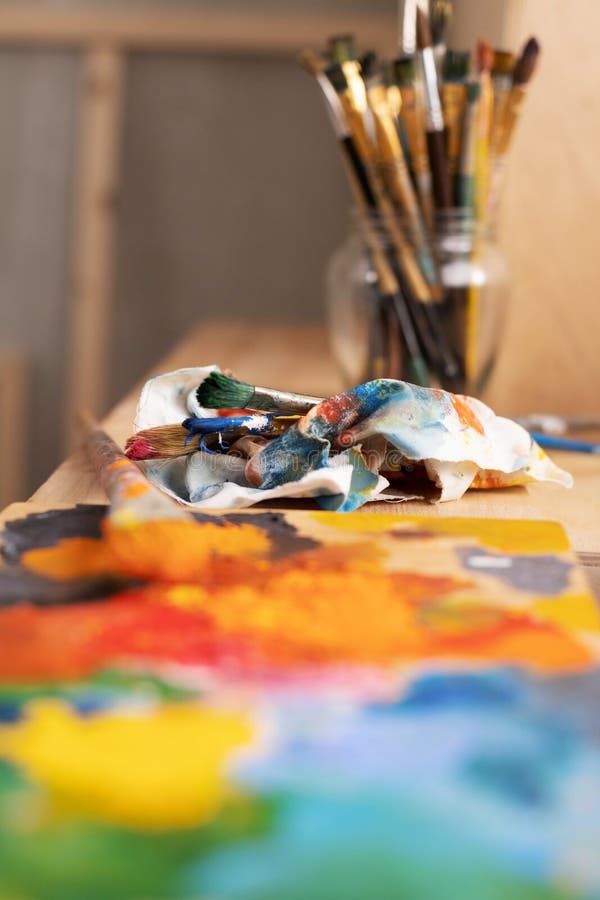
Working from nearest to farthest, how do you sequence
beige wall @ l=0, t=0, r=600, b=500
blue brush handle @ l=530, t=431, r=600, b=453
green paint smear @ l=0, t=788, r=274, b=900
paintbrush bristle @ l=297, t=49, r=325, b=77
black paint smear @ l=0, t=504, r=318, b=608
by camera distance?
1. green paint smear @ l=0, t=788, r=274, b=900
2. black paint smear @ l=0, t=504, r=318, b=608
3. blue brush handle @ l=530, t=431, r=600, b=453
4. paintbrush bristle @ l=297, t=49, r=325, b=77
5. beige wall @ l=0, t=0, r=600, b=500

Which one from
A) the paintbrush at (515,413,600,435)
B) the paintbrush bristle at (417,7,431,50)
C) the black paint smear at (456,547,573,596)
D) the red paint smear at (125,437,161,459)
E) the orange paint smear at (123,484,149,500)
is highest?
the paintbrush bristle at (417,7,431,50)

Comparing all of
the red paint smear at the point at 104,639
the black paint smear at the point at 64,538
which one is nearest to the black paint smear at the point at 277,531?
the black paint smear at the point at 64,538

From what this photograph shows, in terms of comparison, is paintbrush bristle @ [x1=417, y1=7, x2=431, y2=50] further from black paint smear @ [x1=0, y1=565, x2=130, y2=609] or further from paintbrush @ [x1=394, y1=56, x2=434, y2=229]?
black paint smear @ [x1=0, y1=565, x2=130, y2=609]

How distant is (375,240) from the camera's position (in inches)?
42.9

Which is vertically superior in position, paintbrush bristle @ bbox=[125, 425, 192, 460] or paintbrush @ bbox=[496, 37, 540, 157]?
paintbrush @ bbox=[496, 37, 540, 157]

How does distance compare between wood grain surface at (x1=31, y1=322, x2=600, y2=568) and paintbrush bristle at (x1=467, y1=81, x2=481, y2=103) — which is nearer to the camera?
wood grain surface at (x1=31, y1=322, x2=600, y2=568)

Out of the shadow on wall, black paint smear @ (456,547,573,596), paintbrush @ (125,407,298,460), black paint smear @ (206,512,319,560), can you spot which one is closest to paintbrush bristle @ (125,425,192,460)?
paintbrush @ (125,407,298,460)

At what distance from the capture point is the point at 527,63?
1020 mm

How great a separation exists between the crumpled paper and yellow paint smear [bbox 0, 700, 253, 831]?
0.30 metres

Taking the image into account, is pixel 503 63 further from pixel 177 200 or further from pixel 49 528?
pixel 177 200

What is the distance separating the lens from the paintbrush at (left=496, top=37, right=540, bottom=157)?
1.01 metres

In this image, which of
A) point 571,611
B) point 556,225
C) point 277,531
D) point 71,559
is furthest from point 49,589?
point 556,225

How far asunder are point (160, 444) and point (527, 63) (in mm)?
512

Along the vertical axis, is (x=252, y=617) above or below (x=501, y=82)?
below
